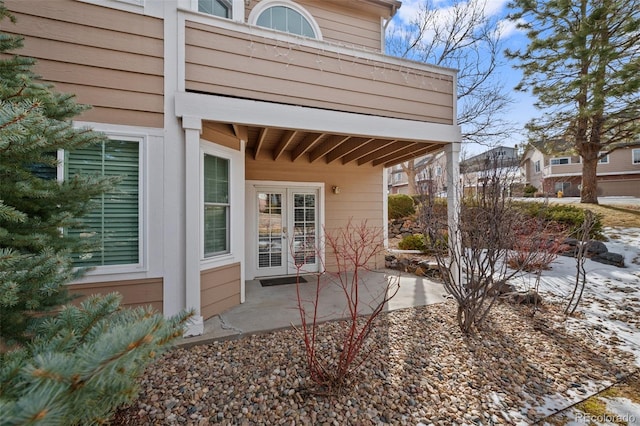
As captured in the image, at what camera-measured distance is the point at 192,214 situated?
3283mm

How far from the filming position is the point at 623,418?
210cm

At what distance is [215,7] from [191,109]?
7.04ft

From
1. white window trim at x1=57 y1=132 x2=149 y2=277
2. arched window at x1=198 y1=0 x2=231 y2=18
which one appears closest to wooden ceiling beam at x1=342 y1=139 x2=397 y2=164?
arched window at x1=198 y1=0 x2=231 y2=18

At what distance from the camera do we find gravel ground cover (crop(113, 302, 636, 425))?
2.05 m

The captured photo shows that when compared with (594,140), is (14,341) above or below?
below

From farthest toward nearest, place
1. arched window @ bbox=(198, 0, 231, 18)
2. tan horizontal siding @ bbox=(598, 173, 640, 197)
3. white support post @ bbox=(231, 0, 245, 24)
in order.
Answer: tan horizontal siding @ bbox=(598, 173, 640, 197)
white support post @ bbox=(231, 0, 245, 24)
arched window @ bbox=(198, 0, 231, 18)

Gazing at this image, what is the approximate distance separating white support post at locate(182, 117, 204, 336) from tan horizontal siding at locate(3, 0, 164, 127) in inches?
15.5

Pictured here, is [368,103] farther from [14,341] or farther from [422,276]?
[14,341]

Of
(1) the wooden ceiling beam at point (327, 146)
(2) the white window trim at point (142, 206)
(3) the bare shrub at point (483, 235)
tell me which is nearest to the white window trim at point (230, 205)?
(2) the white window trim at point (142, 206)

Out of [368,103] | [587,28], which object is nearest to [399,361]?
[368,103]

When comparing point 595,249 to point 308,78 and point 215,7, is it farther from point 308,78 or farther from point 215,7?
point 215,7

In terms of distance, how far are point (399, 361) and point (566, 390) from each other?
1.41 metres

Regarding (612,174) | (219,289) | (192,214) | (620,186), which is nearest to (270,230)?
(219,289)

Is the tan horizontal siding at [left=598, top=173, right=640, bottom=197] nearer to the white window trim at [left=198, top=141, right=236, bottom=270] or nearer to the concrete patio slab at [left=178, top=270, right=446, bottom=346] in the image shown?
the concrete patio slab at [left=178, top=270, right=446, bottom=346]
